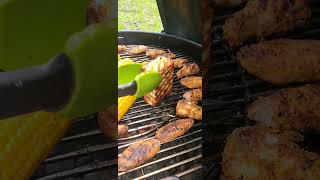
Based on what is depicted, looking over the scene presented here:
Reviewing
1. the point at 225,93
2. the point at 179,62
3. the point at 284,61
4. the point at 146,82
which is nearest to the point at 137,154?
the point at 146,82

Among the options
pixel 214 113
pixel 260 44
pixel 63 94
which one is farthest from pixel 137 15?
pixel 260 44

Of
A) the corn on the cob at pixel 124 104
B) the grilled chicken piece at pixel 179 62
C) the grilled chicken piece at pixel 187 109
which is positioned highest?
the grilled chicken piece at pixel 179 62

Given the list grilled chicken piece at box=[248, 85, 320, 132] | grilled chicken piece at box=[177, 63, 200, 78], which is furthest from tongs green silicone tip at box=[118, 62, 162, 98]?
grilled chicken piece at box=[248, 85, 320, 132]

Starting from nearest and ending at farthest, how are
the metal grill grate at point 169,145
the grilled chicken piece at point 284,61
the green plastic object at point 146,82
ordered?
the green plastic object at point 146,82, the metal grill grate at point 169,145, the grilled chicken piece at point 284,61

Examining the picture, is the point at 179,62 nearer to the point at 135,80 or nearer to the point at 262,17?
the point at 135,80

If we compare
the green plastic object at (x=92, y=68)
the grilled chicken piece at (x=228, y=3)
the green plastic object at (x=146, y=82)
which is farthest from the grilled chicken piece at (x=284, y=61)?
the green plastic object at (x=92, y=68)

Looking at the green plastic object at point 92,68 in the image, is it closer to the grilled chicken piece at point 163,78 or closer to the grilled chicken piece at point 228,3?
the grilled chicken piece at point 163,78

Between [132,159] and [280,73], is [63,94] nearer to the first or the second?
[132,159]
